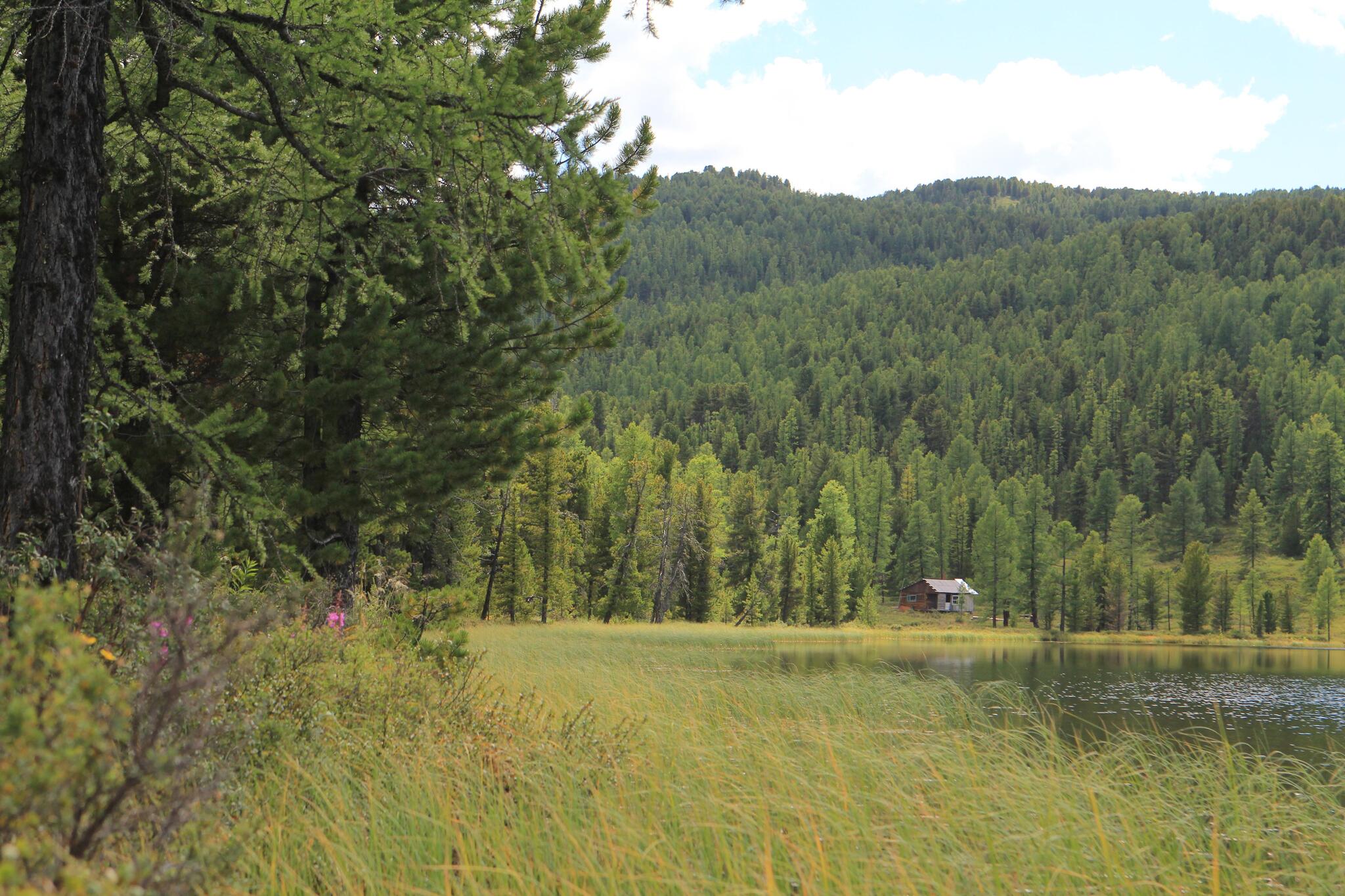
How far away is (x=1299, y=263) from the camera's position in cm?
19612

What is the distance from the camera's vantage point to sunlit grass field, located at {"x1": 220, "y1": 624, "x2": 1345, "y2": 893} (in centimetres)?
389

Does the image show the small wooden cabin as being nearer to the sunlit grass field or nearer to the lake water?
the lake water

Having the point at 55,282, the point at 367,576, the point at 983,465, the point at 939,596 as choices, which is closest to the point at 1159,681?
the point at 367,576

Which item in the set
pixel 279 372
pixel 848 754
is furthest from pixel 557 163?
pixel 279 372

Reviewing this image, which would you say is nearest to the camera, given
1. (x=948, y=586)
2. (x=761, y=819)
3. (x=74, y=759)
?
(x=74, y=759)

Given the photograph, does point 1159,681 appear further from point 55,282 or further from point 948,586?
point 948,586

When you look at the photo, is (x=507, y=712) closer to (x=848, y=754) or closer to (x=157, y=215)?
(x=848, y=754)

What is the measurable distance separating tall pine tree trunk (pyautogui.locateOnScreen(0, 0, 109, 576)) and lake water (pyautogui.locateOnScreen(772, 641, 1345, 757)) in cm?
649

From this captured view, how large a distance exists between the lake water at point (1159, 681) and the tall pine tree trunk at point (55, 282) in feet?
21.3

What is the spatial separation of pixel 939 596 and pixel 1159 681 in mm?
70199

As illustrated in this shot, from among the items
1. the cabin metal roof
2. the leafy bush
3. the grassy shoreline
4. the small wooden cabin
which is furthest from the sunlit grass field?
the cabin metal roof

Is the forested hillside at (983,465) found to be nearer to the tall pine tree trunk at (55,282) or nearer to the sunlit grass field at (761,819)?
the tall pine tree trunk at (55,282)

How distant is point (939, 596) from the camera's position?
101688 millimetres

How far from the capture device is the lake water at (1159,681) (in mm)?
18750
